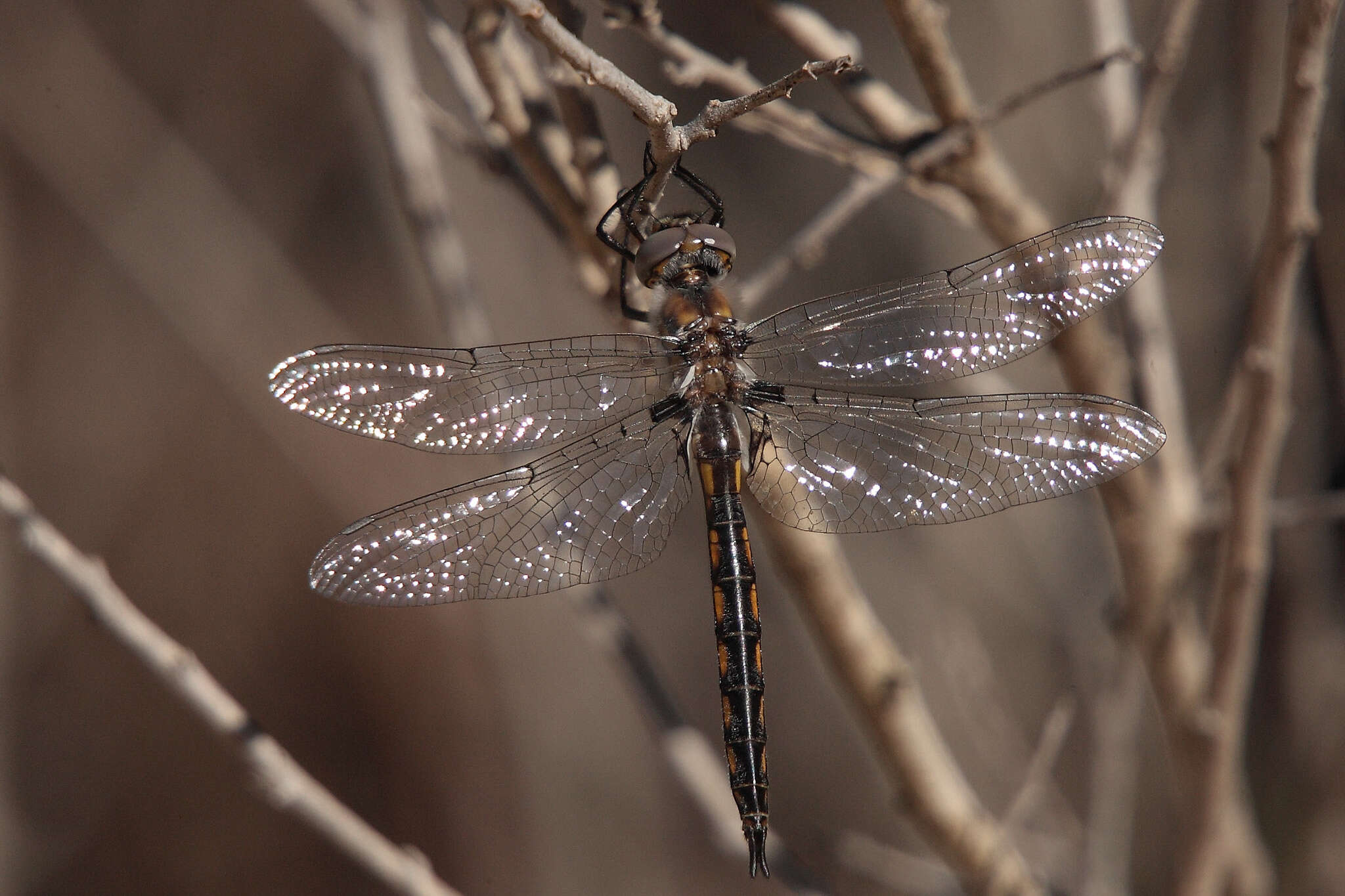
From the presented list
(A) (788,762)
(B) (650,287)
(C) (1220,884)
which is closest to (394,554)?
(B) (650,287)

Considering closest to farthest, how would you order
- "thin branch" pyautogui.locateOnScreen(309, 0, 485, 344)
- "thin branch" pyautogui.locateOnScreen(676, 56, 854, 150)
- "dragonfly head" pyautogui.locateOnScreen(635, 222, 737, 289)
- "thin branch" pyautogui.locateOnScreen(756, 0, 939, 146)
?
"thin branch" pyautogui.locateOnScreen(676, 56, 854, 150) < "dragonfly head" pyautogui.locateOnScreen(635, 222, 737, 289) < "thin branch" pyautogui.locateOnScreen(756, 0, 939, 146) < "thin branch" pyautogui.locateOnScreen(309, 0, 485, 344)

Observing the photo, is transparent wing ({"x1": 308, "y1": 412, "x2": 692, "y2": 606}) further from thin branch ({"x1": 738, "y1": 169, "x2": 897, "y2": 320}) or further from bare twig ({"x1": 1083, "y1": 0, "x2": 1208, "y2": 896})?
bare twig ({"x1": 1083, "y1": 0, "x2": 1208, "y2": 896})

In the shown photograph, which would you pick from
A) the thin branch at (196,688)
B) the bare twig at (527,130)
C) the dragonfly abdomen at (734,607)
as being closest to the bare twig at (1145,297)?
the dragonfly abdomen at (734,607)

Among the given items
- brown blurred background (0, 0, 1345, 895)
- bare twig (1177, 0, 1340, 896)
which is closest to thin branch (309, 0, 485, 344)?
brown blurred background (0, 0, 1345, 895)

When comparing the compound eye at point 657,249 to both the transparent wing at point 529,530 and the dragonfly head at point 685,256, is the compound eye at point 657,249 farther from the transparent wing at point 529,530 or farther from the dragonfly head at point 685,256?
the transparent wing at point 529,530

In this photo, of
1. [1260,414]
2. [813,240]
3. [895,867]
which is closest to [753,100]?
[813,240]
